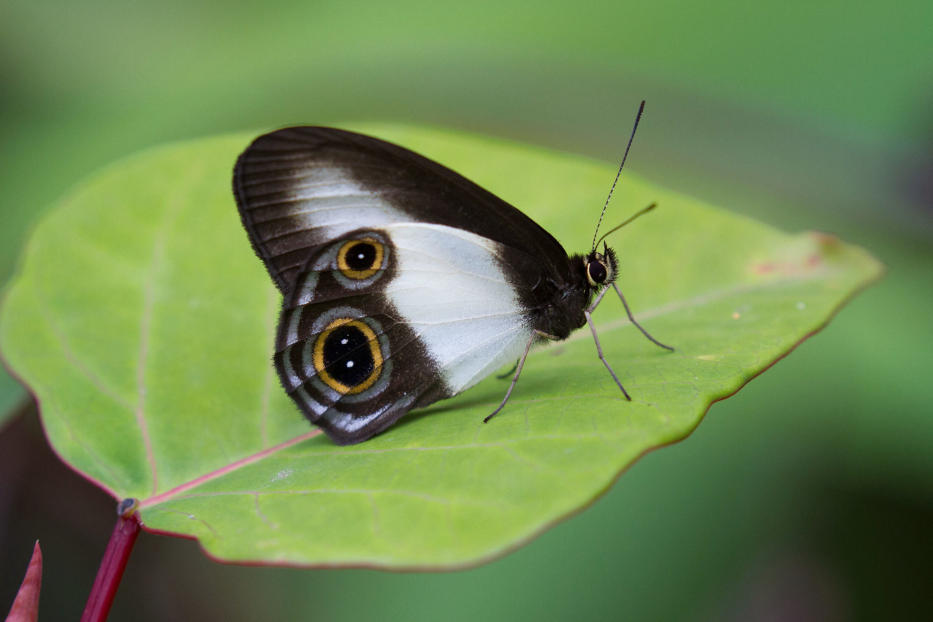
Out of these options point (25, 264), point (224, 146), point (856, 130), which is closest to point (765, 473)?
point (856, 130)

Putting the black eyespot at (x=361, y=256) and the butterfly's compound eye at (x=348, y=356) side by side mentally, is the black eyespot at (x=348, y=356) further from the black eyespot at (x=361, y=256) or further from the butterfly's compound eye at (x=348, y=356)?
the black eyespot at (x=361, y=256)

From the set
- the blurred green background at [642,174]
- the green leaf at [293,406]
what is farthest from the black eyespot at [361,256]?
the blurred green background at [642,174]

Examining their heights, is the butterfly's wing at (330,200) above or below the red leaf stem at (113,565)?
above

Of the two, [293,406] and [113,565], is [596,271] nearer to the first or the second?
[293,406]

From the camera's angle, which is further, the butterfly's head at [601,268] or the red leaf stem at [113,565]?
the butterfly's head at [601,268]

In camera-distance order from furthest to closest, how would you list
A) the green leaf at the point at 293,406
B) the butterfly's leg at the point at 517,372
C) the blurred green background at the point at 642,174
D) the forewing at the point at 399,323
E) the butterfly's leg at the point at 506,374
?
the blurred green background at the point at 642,174, the butterfly's leg at the point at 506,374, the forewing at the point at 399,323, the butterfly's leg at the point at 517,372, the green leaf at the point at 293,406

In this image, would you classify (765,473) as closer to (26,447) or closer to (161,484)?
(161,484)
